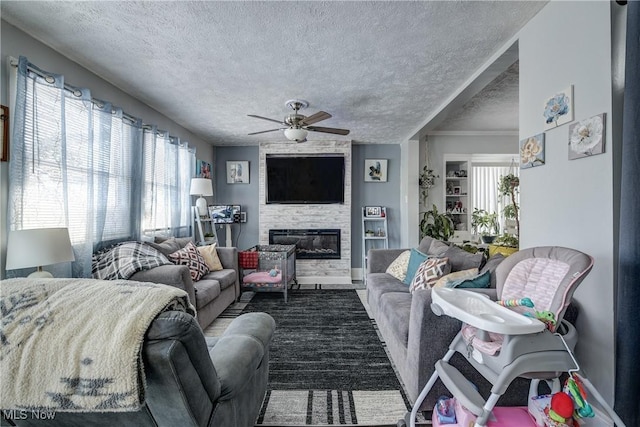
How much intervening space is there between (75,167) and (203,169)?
2471 mm

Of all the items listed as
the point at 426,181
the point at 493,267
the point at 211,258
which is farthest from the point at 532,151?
the point at 211,258

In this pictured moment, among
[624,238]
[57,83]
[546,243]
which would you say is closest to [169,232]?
[57,83]

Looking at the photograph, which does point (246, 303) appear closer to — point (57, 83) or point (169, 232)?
point (169, 232)

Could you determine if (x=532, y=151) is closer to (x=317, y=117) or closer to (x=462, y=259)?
(x=462, y=259)

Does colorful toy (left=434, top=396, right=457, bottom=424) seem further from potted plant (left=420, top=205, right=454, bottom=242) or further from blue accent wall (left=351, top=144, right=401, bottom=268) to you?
blue accent wall (left=351, top=144, right=401, bottom=268)

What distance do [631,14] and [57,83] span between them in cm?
349

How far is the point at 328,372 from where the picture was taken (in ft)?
6.96

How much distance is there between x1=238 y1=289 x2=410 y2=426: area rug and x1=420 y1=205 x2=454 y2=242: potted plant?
195 centimetres

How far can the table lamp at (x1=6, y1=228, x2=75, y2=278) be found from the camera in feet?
5.72

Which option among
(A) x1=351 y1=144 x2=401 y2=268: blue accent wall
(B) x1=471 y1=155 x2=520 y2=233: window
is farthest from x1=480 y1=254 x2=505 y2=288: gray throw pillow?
(B) x1=471 y1=155 x2=520 y2=233: window

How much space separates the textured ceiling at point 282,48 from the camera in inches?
70.1

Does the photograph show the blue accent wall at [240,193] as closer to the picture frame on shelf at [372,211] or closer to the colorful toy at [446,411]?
the picture frame on shelf at [372,211]

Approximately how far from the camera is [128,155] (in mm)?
3014

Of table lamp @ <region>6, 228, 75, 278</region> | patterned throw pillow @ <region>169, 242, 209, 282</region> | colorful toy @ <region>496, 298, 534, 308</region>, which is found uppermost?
table lamp @ <region>6, 228, 75, 278</region>
